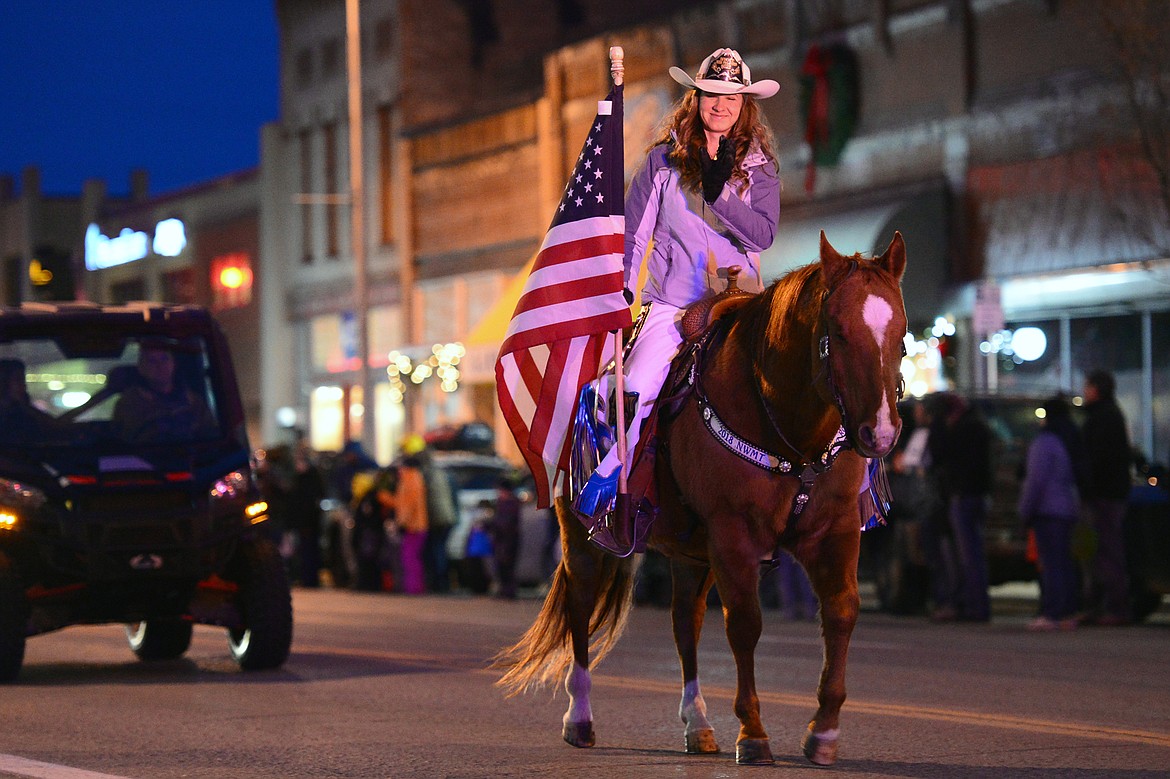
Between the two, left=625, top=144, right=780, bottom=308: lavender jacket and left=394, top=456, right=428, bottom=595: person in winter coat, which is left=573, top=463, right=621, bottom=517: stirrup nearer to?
left=625, top=144, right=780, bottom=308: lavender jacket

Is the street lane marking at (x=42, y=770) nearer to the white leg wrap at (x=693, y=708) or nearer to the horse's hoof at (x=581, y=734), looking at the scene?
the horse's hoof at (x=581, y=734)

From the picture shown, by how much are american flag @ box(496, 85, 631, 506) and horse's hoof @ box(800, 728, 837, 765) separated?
5.83 feet

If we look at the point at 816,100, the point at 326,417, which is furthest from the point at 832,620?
the point at 326,417

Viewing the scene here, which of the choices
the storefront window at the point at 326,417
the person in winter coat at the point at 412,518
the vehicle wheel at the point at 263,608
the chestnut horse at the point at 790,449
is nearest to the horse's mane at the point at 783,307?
the chestnut horse at the point at 790,449

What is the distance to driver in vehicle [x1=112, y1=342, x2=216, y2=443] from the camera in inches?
499

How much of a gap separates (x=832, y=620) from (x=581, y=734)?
158 centimetres

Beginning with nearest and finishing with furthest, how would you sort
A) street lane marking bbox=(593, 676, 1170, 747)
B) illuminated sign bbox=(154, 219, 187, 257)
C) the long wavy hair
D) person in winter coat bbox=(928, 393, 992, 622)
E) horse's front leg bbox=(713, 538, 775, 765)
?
horse's front leg bbox=(713, 538, 775, 765)
the long wavy hair
street lane marking bbox=(593, 676, 1170, 747)
person in winter coat bbox=(928, 393, 992, 622)
illuminated sign bbox=(154, 219, 187, 257)

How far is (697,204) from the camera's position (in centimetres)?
831

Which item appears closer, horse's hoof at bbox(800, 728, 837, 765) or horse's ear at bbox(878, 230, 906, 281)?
horse's ear at bbox(878, 230, 906, 281)

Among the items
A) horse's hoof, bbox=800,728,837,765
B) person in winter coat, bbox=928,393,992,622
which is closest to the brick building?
person in winter coat, bbox=928,393,992,622

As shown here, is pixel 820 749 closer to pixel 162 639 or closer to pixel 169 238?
pixel 162 639

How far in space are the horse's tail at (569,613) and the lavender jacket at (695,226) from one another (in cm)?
115

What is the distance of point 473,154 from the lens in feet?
144

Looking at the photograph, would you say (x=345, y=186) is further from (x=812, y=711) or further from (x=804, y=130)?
(x=812, y=711)
